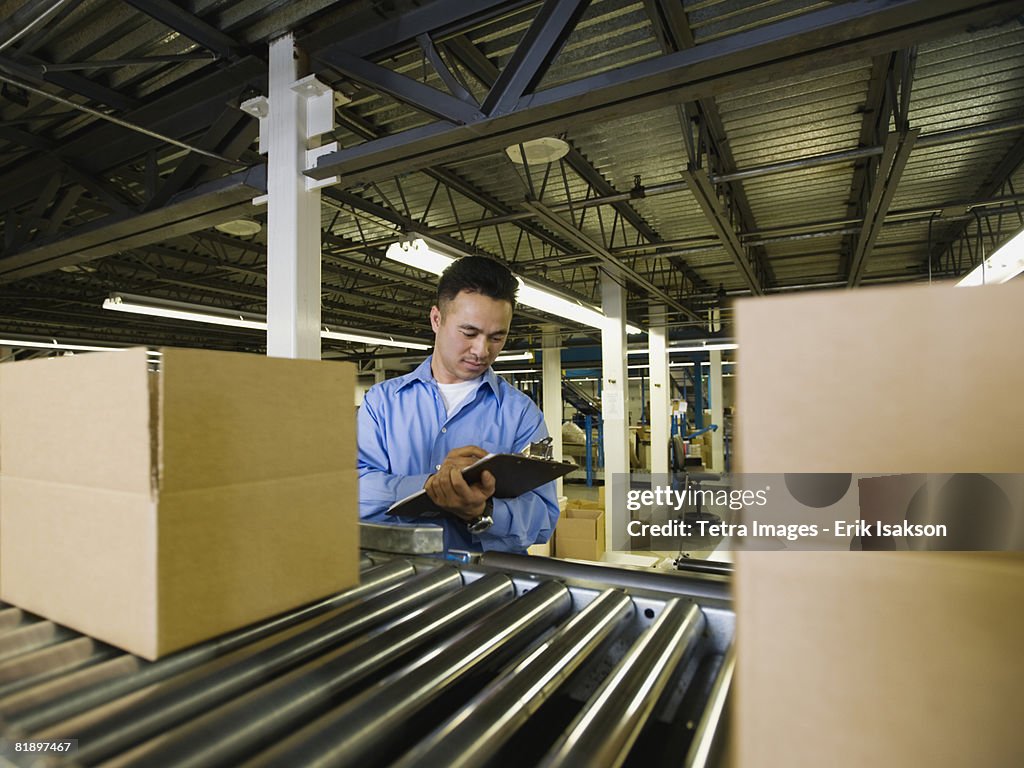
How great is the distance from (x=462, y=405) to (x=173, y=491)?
1.92 metres

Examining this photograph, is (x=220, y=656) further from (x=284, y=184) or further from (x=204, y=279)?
(x=204, y=279)

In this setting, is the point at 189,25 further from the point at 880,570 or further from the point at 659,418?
the point at 659,418

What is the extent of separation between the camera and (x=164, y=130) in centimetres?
360

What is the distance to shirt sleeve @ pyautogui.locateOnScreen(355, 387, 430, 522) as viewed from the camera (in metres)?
2.04

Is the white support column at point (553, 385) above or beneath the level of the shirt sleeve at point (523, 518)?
above

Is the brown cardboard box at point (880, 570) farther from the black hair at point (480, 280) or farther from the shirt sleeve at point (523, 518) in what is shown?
the black hair at point (480, 280)

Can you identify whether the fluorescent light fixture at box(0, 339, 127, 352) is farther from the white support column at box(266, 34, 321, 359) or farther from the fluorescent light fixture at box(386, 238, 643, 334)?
the white support column at box(266, 34, 321, 359)

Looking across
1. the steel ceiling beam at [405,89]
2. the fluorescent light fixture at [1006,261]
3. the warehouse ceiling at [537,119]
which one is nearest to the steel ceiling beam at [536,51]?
the warehouse ceiling at [537,119]

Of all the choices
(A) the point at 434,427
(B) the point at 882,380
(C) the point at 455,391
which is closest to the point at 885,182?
(C) the point at 455,391

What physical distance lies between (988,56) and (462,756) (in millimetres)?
4918

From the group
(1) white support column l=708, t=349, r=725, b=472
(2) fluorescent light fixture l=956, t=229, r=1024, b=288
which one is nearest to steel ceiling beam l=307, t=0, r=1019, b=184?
(2) fluorescent light fixture l=956, t=229, r=1024, b=288

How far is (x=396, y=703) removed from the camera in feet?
1.82

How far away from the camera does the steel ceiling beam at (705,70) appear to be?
1.87 metres

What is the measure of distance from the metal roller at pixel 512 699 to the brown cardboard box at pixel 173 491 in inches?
11.3
